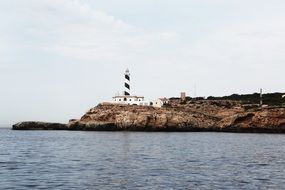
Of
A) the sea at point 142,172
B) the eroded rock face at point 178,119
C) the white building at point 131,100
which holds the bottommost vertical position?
the sea at point 142,172

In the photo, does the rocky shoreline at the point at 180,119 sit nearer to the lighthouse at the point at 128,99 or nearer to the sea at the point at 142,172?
the lighthouse at the point at 128,99

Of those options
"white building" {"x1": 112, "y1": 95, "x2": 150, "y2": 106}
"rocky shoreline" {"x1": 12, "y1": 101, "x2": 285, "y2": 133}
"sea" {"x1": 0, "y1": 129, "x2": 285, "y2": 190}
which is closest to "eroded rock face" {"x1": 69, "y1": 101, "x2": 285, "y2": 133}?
"rocky shoreline" {"x1": 12, "y1": 101, "x2": 285, "y2": 133}

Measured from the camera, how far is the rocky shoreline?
4990 inches

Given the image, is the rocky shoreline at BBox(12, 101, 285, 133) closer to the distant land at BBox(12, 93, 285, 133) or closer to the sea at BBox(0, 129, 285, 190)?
the distant land at BBox(12, 93, 285, 133)

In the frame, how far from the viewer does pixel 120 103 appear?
141 metres

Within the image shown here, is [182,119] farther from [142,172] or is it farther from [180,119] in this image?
[142,172]

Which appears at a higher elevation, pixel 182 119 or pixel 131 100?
pixel 131 100

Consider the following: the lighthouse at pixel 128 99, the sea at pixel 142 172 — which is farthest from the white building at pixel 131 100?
the sea at pixel 142 172

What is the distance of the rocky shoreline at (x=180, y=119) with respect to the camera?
12675 cm

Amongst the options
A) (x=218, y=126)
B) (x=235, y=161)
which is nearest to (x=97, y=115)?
(x=218, y=126)

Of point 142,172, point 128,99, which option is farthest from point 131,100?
point 142,172

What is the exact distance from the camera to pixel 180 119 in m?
129

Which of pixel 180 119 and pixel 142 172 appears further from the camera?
pixel 180 119

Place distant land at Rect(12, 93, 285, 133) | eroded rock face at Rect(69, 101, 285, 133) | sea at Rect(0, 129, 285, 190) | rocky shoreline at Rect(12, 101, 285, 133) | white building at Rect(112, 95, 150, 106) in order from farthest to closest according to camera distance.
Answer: white building at Rect(112, 95, 150, 106)
distant land at Rect(12, 93, 285, 133)
rocky shoreline at Rect(12, 101, 285, 133)
eroded rock face at Rect(69, 101, 285, 133)
sea at Rect(0, 129, 285, 190)
